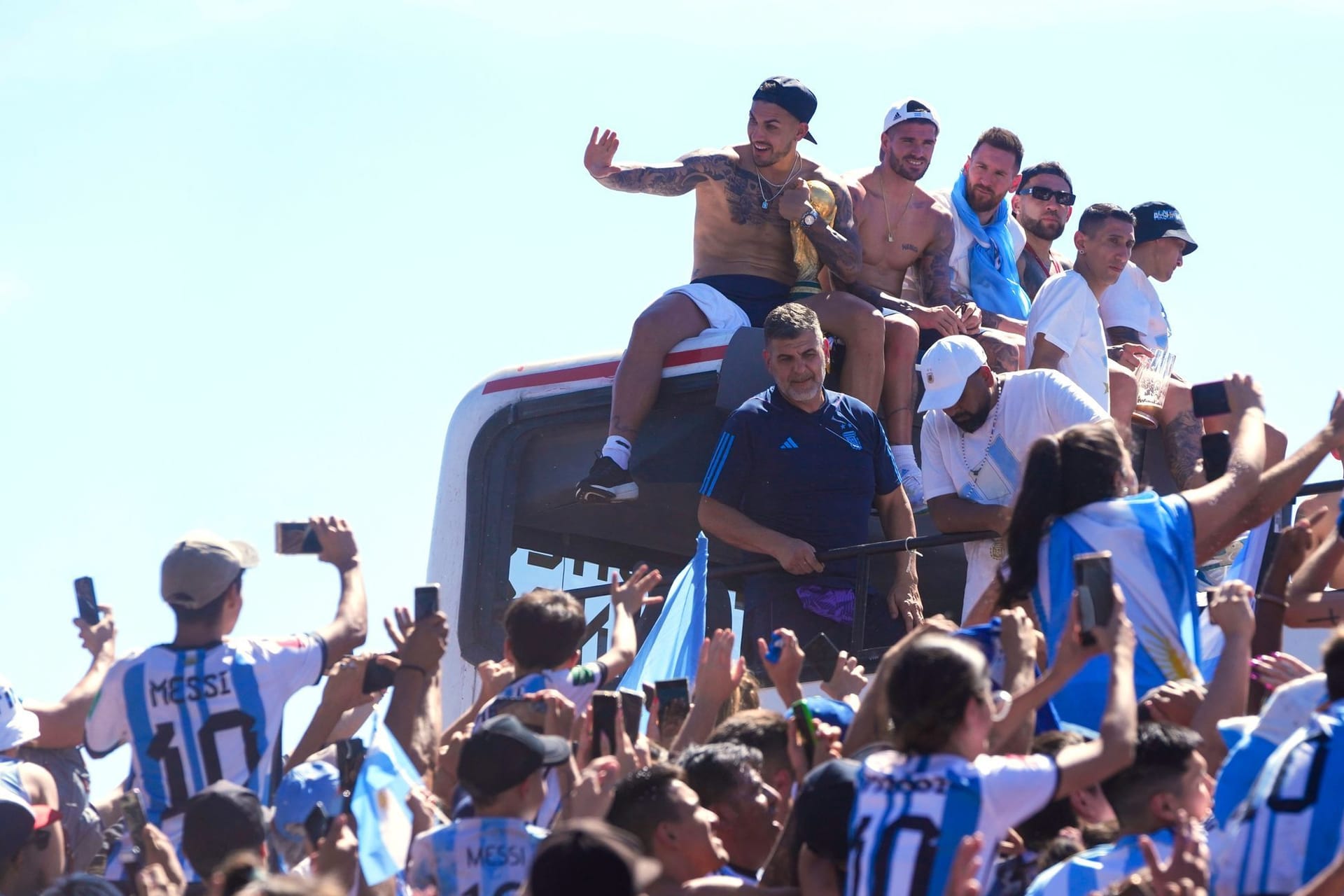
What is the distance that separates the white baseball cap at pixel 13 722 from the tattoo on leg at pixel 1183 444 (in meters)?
4.67

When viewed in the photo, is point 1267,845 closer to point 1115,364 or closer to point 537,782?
point 537,782

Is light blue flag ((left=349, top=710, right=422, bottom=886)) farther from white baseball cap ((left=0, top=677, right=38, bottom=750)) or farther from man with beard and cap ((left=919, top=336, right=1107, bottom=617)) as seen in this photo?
man with beard and cap ((left=919, top=336, right=1107, bottom=617))

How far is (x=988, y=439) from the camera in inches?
269

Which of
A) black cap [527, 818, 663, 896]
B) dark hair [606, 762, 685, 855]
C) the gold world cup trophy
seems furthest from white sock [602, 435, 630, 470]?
black cap [527, 818, 663, 896]

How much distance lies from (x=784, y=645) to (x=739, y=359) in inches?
114

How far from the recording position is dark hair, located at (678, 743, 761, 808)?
4.51m

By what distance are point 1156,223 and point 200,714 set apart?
533cm

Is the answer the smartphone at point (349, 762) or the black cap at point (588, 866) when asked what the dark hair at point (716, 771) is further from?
the black cap at point (588, 866)

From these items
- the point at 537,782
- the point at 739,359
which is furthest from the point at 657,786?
the point at 739,359

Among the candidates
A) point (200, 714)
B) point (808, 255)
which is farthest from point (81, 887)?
point (808, 255)

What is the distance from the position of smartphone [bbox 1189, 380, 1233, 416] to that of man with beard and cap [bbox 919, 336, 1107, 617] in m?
0.76

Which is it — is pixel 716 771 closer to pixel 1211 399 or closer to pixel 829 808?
pixel 829 808

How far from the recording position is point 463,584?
8727mm

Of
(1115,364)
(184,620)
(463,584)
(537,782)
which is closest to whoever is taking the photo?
(537,782)
